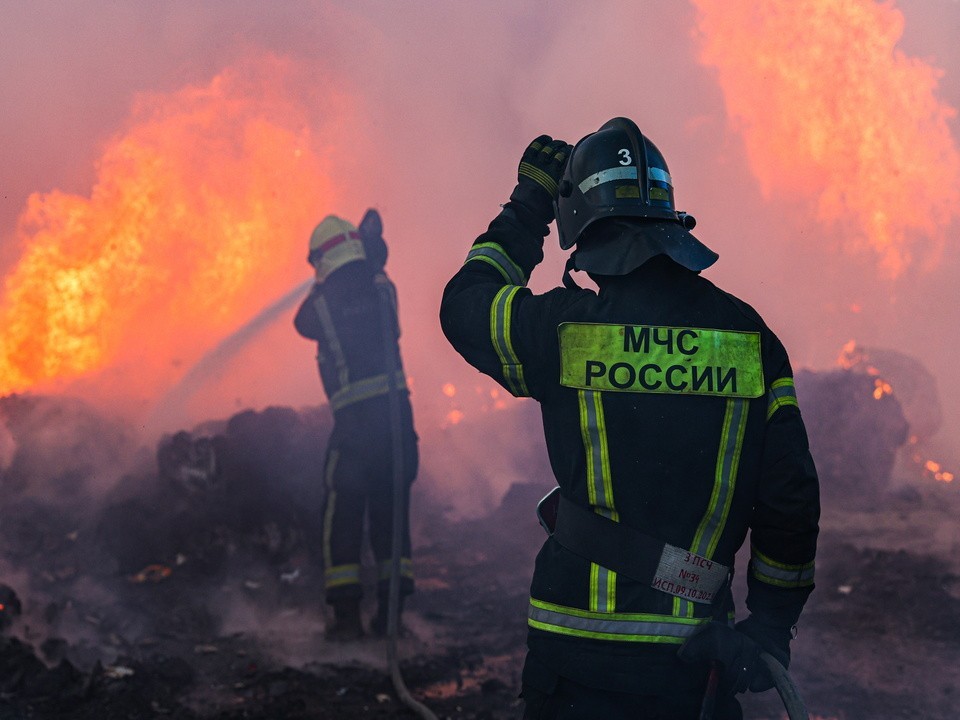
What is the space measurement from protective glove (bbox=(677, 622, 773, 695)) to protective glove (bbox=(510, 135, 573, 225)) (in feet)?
4.13

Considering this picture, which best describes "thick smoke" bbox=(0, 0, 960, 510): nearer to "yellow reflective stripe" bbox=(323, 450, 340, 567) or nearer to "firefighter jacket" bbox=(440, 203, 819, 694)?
"yellow reflective stripe" bbox=(323, 450, 340, 567)

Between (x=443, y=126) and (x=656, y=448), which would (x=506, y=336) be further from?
(x=443, y=126)

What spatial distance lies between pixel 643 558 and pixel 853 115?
13833 millimetres

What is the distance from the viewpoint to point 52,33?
11523 millimetres

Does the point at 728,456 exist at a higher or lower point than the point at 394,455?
lower

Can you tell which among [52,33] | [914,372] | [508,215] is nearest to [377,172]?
[52,33]

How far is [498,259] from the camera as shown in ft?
8.36

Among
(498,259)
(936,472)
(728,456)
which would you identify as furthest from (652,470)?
(936,472)

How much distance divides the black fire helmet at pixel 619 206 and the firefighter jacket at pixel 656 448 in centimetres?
6

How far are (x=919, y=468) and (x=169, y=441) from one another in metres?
9.85

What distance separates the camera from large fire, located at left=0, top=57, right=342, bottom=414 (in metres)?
9.72

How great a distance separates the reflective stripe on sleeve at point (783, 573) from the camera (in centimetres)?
238

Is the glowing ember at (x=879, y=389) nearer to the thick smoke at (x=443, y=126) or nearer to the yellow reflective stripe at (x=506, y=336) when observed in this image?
the thick smoke at (x=443, y=126)

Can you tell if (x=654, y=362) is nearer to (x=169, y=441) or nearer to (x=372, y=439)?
(x=372, y=439)
